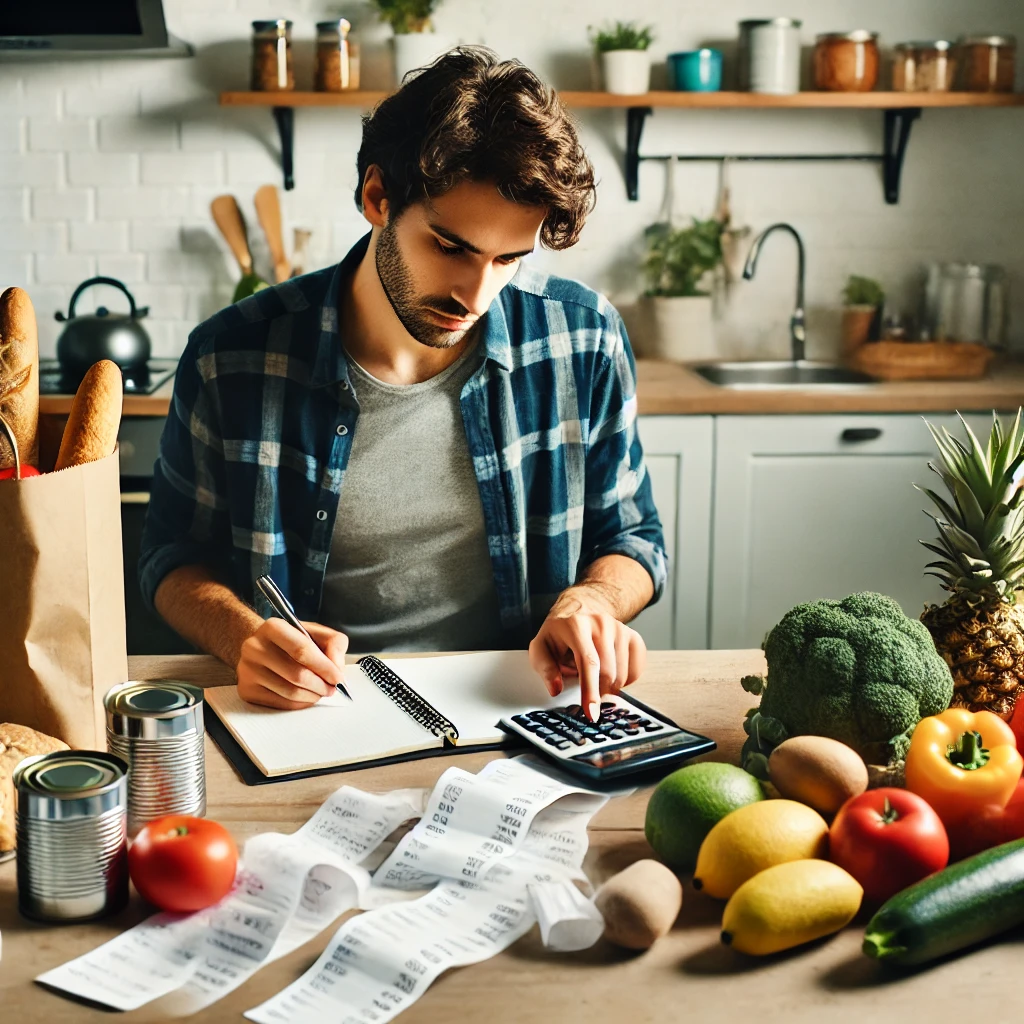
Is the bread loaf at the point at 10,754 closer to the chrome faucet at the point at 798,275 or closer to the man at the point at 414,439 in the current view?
the man at the point at 414,439

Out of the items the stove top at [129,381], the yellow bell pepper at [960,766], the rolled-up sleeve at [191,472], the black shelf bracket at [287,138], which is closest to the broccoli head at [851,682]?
the yellow bell pepper at [960,766]

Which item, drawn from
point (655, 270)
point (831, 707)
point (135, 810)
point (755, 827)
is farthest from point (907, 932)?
point (655, 270)

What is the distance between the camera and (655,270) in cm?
336

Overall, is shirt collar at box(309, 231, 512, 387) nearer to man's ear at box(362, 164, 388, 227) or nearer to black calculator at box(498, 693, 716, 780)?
man's ear at box(362, 164, 388, 227)

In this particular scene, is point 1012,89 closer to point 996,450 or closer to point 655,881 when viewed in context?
point 996,450

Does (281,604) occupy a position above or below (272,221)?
below

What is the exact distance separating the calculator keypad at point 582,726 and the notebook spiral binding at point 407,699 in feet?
0.22

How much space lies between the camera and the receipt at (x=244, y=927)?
0.78 m

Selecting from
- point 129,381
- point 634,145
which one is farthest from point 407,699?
Result: point 634,145

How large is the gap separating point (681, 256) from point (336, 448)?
6.24 ft

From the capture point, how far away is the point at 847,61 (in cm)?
315

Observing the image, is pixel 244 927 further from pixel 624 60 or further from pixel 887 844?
pixel 624 60

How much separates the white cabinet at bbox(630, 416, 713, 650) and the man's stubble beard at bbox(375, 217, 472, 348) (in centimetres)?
118

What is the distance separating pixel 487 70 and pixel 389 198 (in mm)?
206
